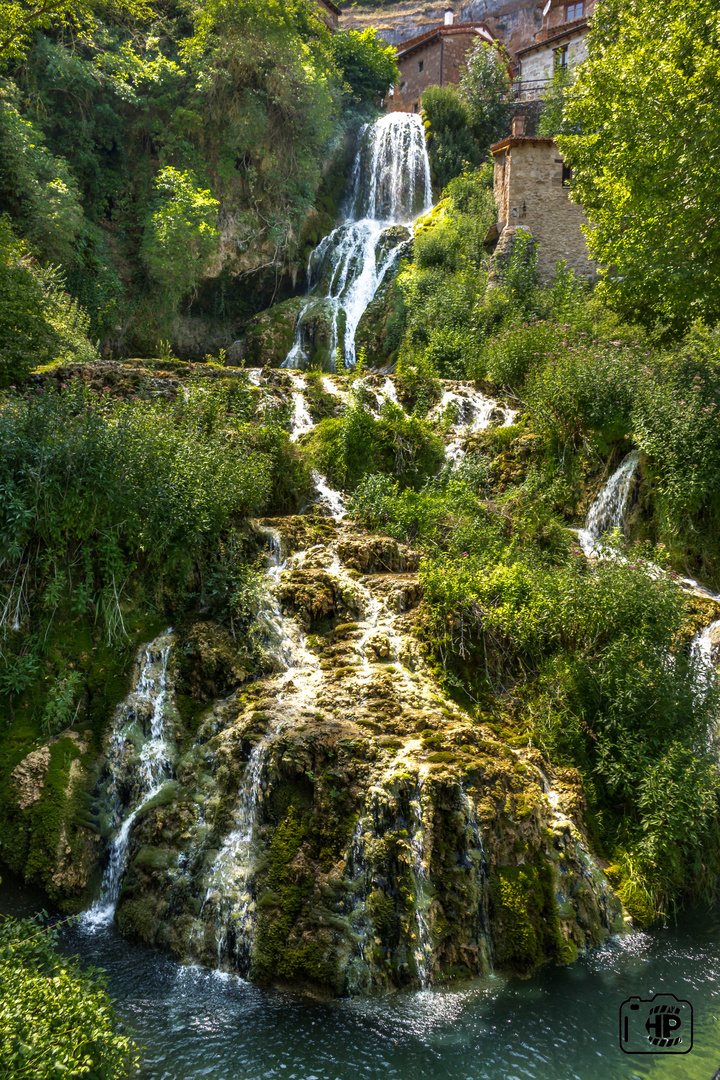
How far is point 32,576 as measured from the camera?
7.61 meters

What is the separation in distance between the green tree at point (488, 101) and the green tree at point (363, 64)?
3.88 m

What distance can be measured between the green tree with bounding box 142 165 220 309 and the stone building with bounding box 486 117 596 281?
8.40 metres

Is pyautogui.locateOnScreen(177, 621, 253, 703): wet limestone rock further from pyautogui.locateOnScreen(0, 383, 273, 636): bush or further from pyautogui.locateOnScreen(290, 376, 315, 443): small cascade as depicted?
pyautogui.locateOnScreen(290, 376, 315, 443): small cascade

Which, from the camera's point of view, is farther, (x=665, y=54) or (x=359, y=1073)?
(x=665, y=54)

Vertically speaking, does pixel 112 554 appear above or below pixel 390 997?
above

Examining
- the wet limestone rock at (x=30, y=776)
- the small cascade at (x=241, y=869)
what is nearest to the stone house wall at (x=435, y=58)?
the small cascade at (x=241, y=869)

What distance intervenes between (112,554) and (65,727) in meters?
1.98

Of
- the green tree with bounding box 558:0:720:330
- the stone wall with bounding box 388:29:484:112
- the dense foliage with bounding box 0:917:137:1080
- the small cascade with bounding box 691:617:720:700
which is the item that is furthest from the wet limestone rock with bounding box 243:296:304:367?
the stone wall with bounding box 388:29:484:112

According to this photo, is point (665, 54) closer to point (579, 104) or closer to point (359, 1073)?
point (579, 104)

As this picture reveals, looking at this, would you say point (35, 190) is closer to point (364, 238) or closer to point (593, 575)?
point (364, 238)

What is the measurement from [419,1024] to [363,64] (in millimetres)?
31308

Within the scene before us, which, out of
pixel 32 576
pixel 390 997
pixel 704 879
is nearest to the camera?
pixel 390 997

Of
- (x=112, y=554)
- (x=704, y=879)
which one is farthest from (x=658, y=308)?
(x=112, y=554)

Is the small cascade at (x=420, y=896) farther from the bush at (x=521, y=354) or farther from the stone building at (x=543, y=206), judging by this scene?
the stone building at (x=543, y=206)
